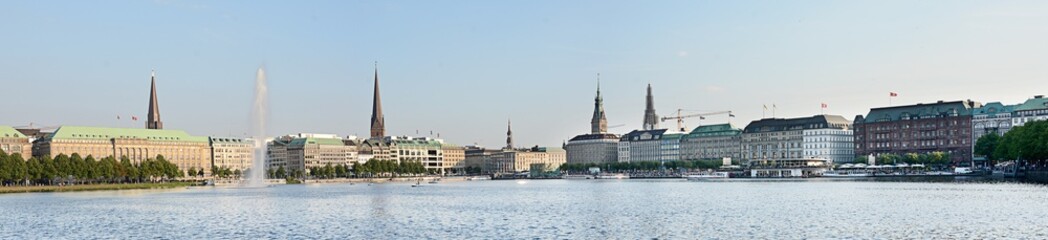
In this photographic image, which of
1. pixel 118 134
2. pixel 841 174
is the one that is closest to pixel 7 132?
pixel 118 134

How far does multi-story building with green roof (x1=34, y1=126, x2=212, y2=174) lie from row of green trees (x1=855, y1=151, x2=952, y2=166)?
111674 mm

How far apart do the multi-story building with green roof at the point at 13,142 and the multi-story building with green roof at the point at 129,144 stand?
2.34 m

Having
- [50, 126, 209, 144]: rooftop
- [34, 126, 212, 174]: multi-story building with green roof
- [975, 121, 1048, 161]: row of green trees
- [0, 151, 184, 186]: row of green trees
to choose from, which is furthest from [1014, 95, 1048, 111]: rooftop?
[50, 126, 209, 144]: rooftop

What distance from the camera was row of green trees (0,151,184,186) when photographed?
11306 cm

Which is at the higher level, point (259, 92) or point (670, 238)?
point (259, 92)

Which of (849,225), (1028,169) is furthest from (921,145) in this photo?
(849,225)

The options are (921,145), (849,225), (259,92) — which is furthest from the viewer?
(921,145)

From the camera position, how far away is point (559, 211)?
56469 millimetres

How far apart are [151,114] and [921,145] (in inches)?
4970

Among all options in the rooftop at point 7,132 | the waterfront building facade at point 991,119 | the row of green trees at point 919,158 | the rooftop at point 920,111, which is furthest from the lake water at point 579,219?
the rooftop at point 7,132

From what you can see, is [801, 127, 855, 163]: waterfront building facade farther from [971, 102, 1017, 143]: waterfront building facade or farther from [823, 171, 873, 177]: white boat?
[971, 102, 1017, 143]: waterfront building facade

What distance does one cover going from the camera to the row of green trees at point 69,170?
113062 millimetres

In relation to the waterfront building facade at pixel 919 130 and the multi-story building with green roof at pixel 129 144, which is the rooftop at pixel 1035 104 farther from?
the multi-story building with green roof at pixel 129 144

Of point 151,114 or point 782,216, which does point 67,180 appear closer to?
point 151,114
